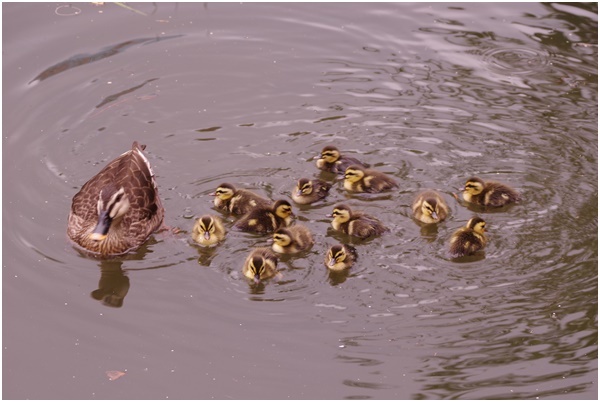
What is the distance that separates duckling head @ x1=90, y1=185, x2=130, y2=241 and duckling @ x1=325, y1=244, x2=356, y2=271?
59.2 inches

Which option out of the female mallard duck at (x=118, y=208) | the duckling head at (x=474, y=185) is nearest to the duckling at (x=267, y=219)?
the female mallard duck at (x=118, y=208)

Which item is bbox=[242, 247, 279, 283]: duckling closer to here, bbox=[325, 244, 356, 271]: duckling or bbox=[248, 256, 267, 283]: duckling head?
bbox=[248, 256, 267, 283]: duckling head

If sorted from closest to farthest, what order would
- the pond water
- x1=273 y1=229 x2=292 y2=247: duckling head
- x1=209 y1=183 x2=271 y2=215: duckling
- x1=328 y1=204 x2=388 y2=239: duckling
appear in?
the pond water, x1=273 y1=229 x2=292 y2=247: duckling head, x1=328 y1=204 x2=388 y2=239: duckling, x1=209 y1=183 x2=271 y2=215: duckling

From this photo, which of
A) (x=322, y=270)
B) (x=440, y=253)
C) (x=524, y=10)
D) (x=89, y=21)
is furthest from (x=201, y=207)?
(x=524, y=10)

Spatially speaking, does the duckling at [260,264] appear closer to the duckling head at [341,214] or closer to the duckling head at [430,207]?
the duckling head at [341,214]

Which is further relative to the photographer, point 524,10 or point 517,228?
point 524,10

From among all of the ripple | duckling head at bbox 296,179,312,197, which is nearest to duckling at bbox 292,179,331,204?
duckling head at bbox 296,179,312,197

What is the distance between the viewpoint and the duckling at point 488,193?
7527 mm

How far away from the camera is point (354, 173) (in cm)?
771

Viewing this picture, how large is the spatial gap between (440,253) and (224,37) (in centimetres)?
386

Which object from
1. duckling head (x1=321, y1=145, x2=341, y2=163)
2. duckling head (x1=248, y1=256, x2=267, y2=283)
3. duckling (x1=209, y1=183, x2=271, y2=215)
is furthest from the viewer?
duckling head (x1=321, y1=145, x2=341, y2=163)

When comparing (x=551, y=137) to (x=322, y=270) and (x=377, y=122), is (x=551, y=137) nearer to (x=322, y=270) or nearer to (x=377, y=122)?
(x=377, y=122)

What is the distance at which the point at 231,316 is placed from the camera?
6.44 metres

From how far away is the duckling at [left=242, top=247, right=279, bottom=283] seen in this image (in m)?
6.63
